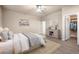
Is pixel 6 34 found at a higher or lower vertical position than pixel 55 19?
lower

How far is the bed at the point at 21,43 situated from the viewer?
174 centimetres

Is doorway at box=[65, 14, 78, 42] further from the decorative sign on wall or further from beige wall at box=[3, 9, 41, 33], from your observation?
the decorative sign on wall

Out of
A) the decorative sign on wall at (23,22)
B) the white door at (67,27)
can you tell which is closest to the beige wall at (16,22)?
the decorative sign on wall at (23,22)

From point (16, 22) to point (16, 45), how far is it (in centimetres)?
48

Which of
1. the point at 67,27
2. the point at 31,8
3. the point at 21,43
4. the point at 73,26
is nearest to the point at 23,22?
the point at 31,8

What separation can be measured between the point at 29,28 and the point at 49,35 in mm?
468

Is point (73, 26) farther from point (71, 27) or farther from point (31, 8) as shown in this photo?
point (31, 8)

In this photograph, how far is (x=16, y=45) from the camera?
5.77 ft

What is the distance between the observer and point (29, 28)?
1.91m

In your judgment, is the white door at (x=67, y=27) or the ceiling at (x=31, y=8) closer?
the ceiling at (x=31, y=8)

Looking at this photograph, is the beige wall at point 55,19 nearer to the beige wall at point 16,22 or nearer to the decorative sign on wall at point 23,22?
the beige wall at point 16,22

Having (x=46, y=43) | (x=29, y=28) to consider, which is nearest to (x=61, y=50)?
(x=46, y=43)

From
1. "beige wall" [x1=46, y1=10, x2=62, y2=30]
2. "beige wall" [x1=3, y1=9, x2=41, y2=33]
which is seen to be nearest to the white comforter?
"beige wall" [x1=3, y1=9, x2=41, y2=33]
